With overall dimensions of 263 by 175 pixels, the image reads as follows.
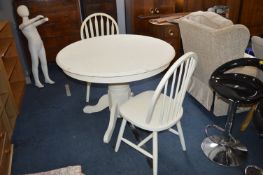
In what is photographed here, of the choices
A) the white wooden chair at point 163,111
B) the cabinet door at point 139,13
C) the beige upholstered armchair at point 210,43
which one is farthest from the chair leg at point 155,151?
the cabinet door at point 139,13

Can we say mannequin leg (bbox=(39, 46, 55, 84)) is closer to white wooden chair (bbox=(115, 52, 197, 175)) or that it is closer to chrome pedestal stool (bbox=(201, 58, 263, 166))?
white wooden chair (bbox=(115, 52, 197, 175))

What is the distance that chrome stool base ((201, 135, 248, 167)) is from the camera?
188 centimetres

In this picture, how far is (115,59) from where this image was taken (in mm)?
1880

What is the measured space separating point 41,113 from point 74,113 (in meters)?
0.35

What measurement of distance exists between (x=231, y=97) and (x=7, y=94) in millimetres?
1966

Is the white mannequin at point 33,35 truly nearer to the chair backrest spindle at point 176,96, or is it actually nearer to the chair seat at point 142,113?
the chair seat at point 142,113

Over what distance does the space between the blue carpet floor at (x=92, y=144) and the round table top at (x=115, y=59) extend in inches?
26.5

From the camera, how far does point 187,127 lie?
228cm

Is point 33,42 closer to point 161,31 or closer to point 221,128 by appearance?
point 161,31

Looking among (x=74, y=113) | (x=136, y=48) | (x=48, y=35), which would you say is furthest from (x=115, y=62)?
(x=48, y=35)

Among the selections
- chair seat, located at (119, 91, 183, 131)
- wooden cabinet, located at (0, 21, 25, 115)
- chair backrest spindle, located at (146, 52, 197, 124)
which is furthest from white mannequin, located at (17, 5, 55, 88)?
chair backrest spindle, located at (146, 52, 197, 124)

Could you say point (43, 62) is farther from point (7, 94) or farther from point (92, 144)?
point (92, 144)

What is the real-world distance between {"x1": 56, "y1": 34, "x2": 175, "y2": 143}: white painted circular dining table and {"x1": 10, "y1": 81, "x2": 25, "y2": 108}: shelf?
29.7 inches

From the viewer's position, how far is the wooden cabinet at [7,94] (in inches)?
72.0
